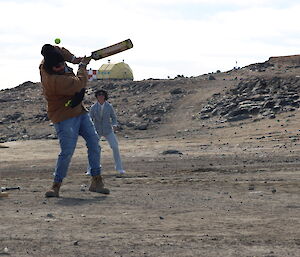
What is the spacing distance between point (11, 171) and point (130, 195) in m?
6.19

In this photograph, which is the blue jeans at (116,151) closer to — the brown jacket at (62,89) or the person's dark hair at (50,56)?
the brown jacket at (62,89)

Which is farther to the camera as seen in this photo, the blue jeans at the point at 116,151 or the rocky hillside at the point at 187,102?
the rocky hillside at the point at 187,102

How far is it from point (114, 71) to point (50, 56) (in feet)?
133

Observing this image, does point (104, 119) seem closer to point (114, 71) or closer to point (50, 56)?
point (50, 56)

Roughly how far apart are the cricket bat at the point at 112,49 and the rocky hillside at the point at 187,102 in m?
17.2

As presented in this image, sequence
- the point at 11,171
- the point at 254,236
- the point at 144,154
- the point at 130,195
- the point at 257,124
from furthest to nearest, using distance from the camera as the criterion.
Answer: the point at 257,124
the point at 144,154
the point at 11,171
the point at 130,195
the point at 254,236

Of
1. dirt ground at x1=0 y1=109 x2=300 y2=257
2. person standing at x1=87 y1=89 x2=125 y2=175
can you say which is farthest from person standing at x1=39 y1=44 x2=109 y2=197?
person standing at x1=87 y1=89 x2=125 y2=175

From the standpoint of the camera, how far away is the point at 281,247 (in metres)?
5.85

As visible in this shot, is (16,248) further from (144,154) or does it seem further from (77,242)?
(144,154)

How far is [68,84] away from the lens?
9438mm

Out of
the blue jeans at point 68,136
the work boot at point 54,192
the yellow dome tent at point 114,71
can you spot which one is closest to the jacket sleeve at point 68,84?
the blue jeans at point 68,136

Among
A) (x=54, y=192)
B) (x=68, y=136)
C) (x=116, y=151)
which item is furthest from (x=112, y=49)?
(x=116, y=151)

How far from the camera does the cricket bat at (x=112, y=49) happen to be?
10.4 meters

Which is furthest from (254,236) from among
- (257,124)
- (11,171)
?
(257,124)
